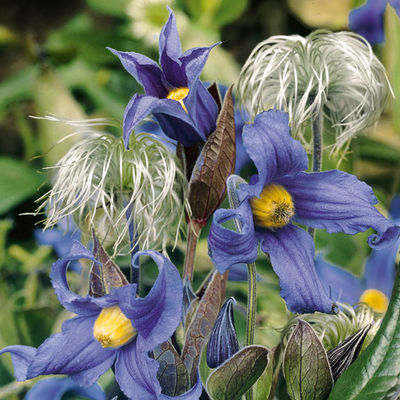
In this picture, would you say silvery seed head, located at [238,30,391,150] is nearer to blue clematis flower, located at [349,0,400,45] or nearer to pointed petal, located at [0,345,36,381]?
pointed petal, located at [0,345,36,381]

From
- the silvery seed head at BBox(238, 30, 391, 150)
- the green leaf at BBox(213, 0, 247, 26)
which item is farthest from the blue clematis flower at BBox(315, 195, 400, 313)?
the green leaf at BBox(213, 0, 247, 26)

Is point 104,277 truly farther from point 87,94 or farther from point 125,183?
point 87,94

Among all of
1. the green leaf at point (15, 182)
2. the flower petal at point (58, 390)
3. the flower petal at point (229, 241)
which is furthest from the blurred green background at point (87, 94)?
the flower petal at point (229, 241)

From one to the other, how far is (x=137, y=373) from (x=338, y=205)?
0.17m

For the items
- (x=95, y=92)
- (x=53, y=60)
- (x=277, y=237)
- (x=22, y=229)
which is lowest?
(x=22, y=229)

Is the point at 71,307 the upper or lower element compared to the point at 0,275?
upper

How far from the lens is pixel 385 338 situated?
1.43ft

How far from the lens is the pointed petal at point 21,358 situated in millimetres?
477

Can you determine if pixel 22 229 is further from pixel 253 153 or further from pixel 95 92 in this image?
pixel 253 153

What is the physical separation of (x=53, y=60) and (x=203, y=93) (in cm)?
85

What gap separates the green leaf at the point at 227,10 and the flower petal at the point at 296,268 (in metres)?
1.08

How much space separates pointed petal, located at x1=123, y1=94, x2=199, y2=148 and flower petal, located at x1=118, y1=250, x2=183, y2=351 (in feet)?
0.27

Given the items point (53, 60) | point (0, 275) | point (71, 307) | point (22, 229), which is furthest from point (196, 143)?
point (22, 229)

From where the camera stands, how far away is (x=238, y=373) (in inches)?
17.1
